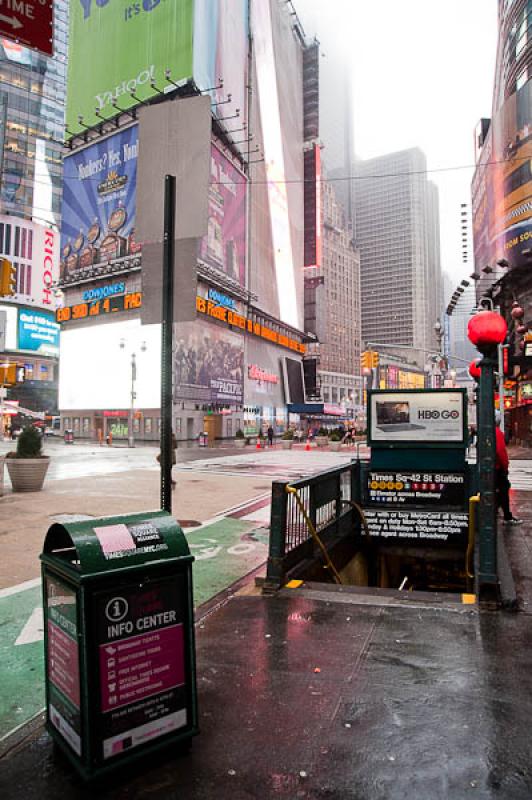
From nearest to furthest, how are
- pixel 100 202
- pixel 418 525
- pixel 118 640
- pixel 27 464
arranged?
pixel 118 640
pixel 418 525
pixel 27 464
pixel 100 202

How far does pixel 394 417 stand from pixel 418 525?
1.81 m

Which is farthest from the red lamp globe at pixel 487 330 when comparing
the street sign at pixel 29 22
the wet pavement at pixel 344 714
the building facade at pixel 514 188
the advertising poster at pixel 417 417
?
the building facade at pixel 514 188

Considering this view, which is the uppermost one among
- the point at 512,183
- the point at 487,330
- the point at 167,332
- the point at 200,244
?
the point at 512,183

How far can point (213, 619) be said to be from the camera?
488cm

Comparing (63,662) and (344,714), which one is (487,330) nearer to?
(344,714)

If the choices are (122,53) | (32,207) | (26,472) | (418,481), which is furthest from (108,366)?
(32,207)

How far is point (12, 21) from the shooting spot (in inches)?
164

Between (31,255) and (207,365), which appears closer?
(207,365)

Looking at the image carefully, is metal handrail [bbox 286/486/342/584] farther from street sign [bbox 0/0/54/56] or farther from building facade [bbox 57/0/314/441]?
building facade [bbox 57/0/314/441]

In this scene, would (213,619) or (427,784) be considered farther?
(213,619)

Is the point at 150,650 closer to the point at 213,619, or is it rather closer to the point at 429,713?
the point at 429,713

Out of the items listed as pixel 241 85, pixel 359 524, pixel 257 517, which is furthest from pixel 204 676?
pixel 241 85

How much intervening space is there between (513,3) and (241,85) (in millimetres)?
31016

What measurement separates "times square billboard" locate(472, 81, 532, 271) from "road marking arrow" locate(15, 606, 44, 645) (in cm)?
4823
